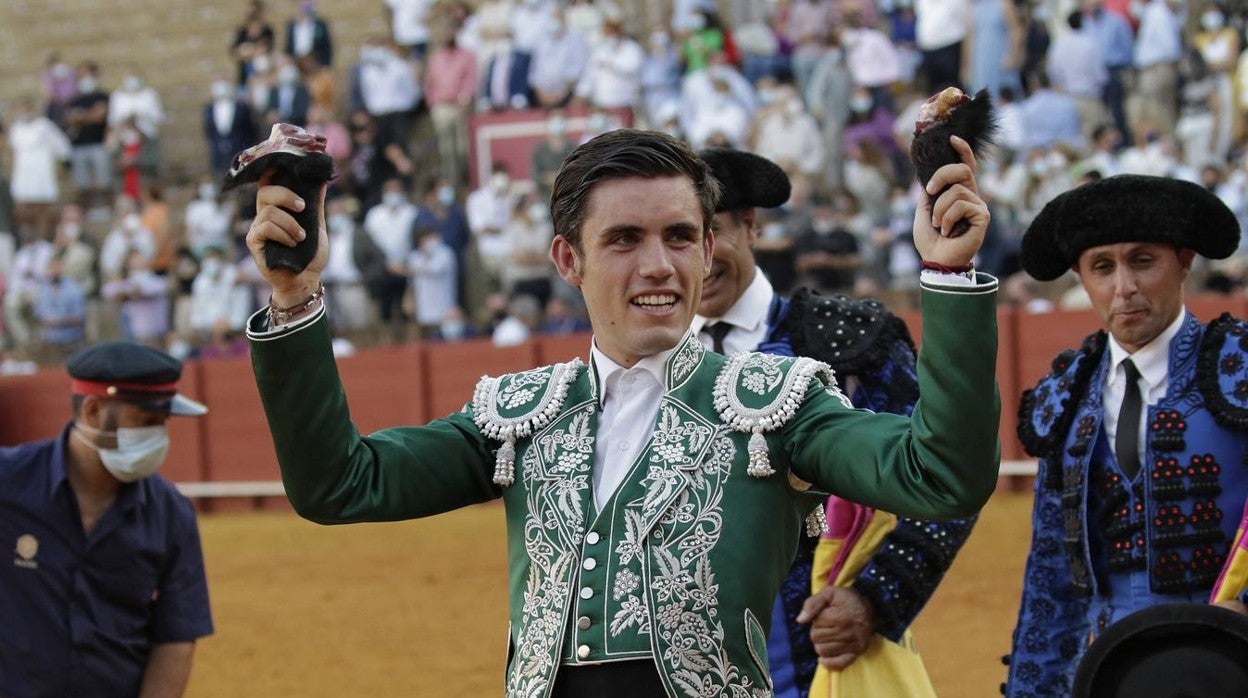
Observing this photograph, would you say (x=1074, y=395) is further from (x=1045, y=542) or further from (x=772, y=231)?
(x=772, y=231)

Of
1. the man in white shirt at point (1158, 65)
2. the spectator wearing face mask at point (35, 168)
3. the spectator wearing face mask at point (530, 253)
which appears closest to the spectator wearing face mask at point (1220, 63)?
the man in white shirt at point (1158, 65)

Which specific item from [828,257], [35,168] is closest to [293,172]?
[828,257]

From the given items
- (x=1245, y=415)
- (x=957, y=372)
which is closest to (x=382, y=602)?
(x=1245, y=415)

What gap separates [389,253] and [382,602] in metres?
5.30

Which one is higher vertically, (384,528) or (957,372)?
(957,372)

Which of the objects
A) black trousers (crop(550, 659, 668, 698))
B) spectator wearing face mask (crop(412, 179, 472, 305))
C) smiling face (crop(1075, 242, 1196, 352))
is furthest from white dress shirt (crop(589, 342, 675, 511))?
spectator wearing face mask (crop(412, 179, 472, 305))

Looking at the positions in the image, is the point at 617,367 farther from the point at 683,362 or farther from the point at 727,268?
the point at 727,268

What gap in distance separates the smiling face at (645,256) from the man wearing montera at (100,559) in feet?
6.58

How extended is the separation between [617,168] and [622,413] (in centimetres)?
37

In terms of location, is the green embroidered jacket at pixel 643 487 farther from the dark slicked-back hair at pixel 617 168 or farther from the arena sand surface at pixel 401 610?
the arena sand surface at pixel 401 610

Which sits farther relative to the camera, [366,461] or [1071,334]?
[1071,334]

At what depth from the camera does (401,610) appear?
30.8 ft

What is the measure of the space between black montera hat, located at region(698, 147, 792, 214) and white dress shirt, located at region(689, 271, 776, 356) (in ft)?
0.59

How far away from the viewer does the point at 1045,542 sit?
3.67m
